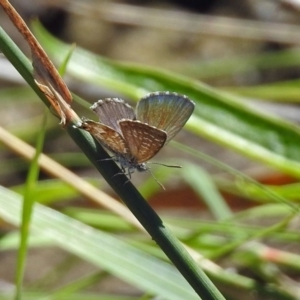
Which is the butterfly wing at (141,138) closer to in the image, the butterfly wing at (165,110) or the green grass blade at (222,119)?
the butterfly wing at (165,110)

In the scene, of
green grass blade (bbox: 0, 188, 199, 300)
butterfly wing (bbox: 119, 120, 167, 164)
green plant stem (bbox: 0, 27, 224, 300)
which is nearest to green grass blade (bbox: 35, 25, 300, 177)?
green grass blade (bbox: 0, 188, 199, 300)

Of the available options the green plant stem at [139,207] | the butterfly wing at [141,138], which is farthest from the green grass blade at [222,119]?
the green plant stem at [139,207]

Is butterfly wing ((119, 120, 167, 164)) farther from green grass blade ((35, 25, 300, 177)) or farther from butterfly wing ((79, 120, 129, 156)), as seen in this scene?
green grass blade ((35, 25, 300, 177))

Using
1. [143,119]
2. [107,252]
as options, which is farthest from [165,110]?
[107,252]

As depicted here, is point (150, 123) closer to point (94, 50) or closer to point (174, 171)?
point (174, 171)

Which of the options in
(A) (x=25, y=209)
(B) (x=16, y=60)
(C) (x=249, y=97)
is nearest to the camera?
(B) (x=16, y=60)

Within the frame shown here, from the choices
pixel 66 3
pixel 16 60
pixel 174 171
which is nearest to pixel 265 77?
pixel 66 3

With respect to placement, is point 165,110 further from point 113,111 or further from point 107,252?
point 107,252
